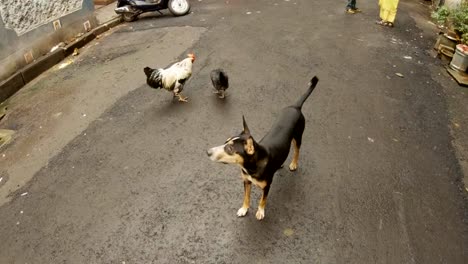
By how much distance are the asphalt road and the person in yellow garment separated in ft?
6.61

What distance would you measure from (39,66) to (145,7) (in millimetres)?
4029

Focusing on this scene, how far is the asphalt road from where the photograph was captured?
375 centimetres

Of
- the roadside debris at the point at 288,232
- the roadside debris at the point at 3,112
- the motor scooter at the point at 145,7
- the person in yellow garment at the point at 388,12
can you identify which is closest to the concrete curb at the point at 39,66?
the roadside debris at the point at 3,112

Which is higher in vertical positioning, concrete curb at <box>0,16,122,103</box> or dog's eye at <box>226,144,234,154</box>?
dog's eye at <box>226,144,234,154</box>

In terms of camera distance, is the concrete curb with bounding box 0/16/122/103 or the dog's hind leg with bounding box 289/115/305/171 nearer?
the dog's hind leg with bounding box 289/115/305/171

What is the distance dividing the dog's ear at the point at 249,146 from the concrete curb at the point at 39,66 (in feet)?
19.3

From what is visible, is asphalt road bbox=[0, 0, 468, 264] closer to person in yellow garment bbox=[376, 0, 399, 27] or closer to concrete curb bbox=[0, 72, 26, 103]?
concrete curb bbox=[0, 72, 26, 103]

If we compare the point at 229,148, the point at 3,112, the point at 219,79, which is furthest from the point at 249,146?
the point at 3,112

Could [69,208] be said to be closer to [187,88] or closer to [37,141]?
[37,141]

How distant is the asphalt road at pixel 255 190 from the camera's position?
3748 millimetres

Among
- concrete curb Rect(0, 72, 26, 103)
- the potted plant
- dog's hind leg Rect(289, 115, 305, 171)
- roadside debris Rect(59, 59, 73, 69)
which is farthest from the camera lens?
roadside debris Rect(59, 59, 73, 69)

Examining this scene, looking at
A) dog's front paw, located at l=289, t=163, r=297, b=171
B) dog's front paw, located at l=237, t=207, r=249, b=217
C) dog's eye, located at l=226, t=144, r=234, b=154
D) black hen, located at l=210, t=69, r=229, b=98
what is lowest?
dog's front paw, located at l=237, t=207, r=249, b=217

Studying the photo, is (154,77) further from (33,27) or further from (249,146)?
(33,27)

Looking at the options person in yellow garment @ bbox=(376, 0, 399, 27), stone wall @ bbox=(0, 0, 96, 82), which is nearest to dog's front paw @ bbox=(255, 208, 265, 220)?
stone wall @ bbox=(0, 0, 96, 82)
